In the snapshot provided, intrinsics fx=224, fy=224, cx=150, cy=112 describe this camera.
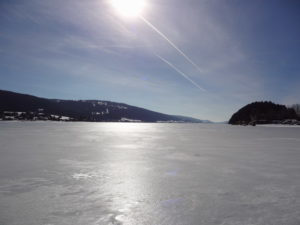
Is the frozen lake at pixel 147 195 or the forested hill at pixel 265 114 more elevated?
the forested hill at pixel 265 114

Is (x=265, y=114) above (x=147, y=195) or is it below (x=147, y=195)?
above

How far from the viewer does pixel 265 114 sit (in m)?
143

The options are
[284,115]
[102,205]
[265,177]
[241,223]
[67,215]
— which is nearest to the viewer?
[241,223]

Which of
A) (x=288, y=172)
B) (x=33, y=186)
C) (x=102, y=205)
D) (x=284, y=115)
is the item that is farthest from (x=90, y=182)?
(x=284, y=115)

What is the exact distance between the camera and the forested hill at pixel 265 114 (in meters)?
129

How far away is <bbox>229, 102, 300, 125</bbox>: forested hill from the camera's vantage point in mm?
129000

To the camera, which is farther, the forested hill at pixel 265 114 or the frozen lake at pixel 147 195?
the forested hill at pixel 265 114

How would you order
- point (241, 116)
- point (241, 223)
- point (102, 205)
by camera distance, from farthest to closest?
point (241, 116) < point (102, 205) < point (241, 223)

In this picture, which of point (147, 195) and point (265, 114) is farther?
point (265, 114)

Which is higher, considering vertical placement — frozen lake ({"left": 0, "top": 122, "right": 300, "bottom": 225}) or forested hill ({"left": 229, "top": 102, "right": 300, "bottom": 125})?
forested hill ({"left": 229, "top": 102, "right": 300, "bottom": 125})

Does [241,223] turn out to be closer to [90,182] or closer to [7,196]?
[90,182]

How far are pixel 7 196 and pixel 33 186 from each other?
800mm

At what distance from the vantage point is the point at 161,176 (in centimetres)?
655

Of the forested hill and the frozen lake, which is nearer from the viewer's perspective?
the frozen lake
